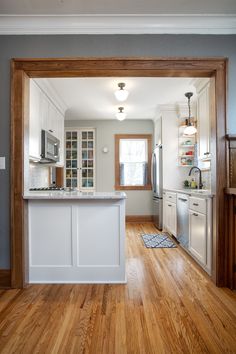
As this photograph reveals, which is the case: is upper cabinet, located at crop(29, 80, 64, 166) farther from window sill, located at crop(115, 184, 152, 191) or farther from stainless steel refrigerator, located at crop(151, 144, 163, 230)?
window sill, located at crop(115, 184, 152, 191)

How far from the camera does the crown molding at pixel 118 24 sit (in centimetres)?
230

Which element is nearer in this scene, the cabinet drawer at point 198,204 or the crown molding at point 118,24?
the crown molding at point 118,24

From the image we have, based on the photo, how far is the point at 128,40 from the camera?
7.79 ft

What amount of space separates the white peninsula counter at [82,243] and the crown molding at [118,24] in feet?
5.41

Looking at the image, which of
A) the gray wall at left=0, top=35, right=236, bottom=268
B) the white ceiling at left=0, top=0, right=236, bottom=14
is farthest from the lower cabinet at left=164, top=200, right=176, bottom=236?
the white ceiling at left=0, top=0, right=236, bottom=14

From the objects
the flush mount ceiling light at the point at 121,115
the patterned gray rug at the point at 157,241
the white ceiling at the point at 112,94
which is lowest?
the patterned gray rug at the point at 157,241

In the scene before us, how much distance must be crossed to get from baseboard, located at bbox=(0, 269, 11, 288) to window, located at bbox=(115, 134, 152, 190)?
13.2ft

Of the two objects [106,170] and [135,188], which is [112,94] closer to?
[106,170]

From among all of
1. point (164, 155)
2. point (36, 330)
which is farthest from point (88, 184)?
point (36, 330)

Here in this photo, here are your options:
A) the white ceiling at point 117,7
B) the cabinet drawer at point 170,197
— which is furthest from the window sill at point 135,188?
the white ceiling at point 117,7

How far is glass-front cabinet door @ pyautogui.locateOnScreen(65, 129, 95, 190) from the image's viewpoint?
20.4ft

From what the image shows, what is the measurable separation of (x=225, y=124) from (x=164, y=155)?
8.46 feet

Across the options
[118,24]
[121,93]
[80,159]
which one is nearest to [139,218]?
[80,159]

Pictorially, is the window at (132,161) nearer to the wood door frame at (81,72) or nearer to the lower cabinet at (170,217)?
the lower cabinet at (170,217)
